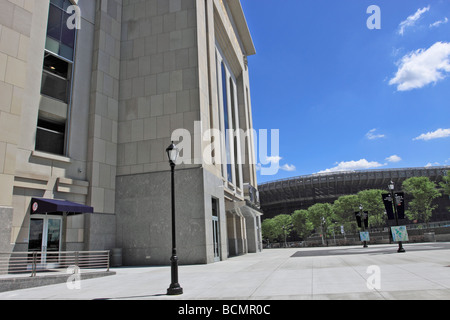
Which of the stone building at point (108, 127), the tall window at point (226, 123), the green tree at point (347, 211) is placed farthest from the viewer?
the green tree at point (347, 211)

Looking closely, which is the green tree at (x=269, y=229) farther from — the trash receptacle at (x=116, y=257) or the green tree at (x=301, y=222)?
the trash receptacle at (x=116, y=257)

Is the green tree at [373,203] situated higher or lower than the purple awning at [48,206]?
higher

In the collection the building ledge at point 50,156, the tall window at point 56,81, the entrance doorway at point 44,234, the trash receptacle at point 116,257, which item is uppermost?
the tall window at point 56,81

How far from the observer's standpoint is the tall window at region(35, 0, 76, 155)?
63.6 feet

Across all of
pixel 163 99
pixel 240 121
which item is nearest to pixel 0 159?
pixel 163 99

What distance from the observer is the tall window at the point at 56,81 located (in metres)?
19.4

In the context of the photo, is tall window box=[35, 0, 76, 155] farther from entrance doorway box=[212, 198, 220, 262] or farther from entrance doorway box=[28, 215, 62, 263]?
entrance doorway box=[212, 198, 220, 262]

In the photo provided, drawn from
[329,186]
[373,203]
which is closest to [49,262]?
[373,203]

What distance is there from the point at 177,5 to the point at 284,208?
3778 inches

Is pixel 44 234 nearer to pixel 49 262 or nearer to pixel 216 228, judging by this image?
pixel 49 262

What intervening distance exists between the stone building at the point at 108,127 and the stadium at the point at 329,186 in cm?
8636

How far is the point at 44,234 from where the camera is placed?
18062mm

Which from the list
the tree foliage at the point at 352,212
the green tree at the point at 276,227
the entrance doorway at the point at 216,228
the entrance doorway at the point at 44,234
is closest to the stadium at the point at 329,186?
the tree foliage at the point at 352,212
